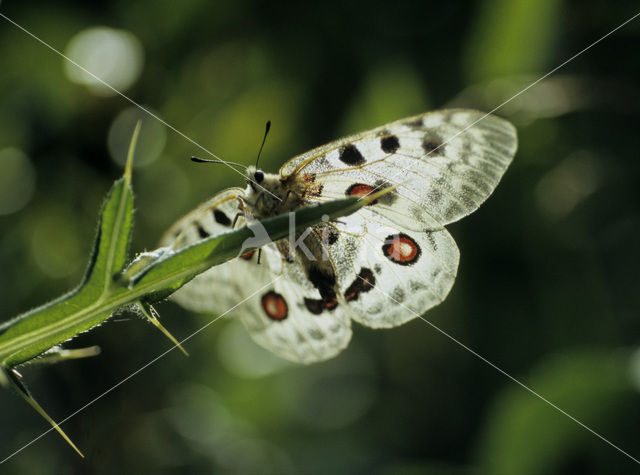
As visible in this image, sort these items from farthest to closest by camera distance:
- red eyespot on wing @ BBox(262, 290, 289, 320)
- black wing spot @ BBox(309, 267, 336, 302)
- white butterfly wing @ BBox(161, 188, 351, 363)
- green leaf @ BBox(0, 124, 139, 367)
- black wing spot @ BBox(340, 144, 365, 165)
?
red eyespot on wing @ BBox(262, 290, 289, 320) → white butterfly wing @ BBox(161, 188, 351, 363) → black wing spot @ BBox(309, 267, 336, 302) → black wing spot @ BBox(340, 144, 365, 165) → green leaf @ BBox(0, 124, 139, 367)

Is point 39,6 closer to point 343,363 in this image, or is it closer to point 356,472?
point 343,363

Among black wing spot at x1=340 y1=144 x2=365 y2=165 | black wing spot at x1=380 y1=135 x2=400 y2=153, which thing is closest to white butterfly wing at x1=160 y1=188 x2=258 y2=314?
black wing spot at x1=340 y1=144 x2=365 y2=165

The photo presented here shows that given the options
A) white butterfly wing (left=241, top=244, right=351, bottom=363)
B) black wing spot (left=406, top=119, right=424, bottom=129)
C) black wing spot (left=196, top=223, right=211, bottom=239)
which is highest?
black wing spot (left=406, top=119, right=424, bottom=129)

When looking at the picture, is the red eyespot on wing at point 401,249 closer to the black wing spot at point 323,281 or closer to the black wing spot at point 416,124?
the black wing spot at point 323,281

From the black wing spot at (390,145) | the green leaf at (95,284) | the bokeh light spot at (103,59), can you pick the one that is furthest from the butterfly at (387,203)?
the bokeh light spot at (103,59)

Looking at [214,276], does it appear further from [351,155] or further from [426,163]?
[426,163]

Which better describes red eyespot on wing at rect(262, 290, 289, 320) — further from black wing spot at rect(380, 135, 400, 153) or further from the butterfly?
black wing spot at rect(380, 135, 400, 153)

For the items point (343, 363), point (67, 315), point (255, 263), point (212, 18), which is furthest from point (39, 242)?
point (67, 315)
